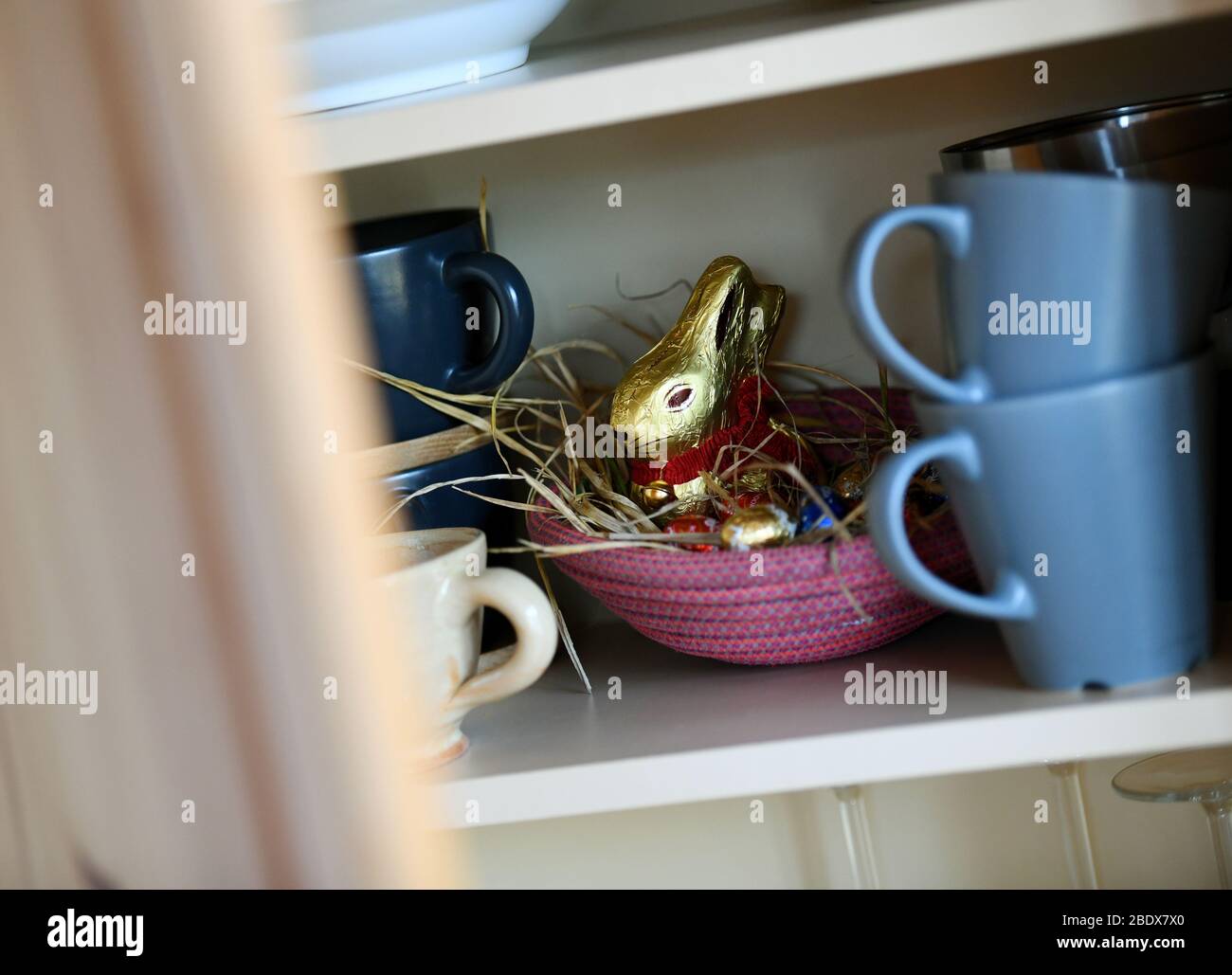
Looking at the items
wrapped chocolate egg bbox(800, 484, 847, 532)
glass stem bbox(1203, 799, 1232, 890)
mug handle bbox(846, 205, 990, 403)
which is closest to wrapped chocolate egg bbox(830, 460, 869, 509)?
wrapped chocolate egg bbox(800, 484, 847, 532)

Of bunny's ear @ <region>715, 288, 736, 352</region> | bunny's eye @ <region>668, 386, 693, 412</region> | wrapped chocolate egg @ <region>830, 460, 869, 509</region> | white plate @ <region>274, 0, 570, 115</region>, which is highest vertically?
white plate @ <region>274, 0, 570, 115</region>

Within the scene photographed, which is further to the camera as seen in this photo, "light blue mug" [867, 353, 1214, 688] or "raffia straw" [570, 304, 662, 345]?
"raffia straw" [570, 304, 662, 345]

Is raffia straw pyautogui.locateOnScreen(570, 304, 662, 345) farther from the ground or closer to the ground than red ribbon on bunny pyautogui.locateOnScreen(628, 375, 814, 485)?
farther from the ground

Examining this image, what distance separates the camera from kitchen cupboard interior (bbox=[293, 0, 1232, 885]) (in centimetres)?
41

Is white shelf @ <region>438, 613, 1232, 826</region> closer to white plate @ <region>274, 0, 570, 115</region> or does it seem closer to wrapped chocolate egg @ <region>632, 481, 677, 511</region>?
wrapped chocolate egg @ <region>632, 481, 677, 511</region>

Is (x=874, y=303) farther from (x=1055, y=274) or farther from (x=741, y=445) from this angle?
(x=741, y=445)

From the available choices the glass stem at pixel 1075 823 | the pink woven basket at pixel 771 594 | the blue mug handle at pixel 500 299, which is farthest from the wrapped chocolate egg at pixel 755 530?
the glass stem at pixel 1075 823

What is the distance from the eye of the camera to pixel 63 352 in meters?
0.24

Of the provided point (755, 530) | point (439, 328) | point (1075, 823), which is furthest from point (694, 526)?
point (1075, 823)

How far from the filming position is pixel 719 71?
0.40m

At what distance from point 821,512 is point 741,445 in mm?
70

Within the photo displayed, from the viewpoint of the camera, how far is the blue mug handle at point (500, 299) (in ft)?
1.71
